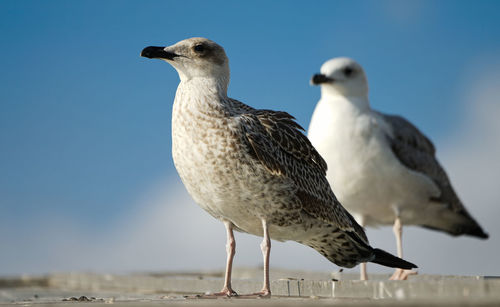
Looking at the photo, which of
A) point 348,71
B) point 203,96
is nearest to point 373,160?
point 348,71

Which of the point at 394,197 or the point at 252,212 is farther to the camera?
the point at 394,197

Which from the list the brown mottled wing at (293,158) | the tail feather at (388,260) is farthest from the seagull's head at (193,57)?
the tail feather at (388,260)

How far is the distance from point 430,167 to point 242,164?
7.12 meters

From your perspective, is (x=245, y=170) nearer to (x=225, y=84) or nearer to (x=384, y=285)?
(x=225, y=84)

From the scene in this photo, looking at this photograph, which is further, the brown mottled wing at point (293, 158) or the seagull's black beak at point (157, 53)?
the seagull's black beak at point (157, 53)

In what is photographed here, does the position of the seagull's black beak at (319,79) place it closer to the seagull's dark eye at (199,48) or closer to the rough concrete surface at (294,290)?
the rough concrete surface at (294,290)

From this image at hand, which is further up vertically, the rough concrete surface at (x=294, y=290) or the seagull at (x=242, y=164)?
the seagull at (x=242, y=164)

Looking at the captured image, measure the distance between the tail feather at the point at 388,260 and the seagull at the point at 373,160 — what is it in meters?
2.82

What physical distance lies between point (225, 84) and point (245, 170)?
1.24 m

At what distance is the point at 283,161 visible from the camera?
7.01m

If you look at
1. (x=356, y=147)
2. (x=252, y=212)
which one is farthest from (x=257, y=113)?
(x=356, y=147)

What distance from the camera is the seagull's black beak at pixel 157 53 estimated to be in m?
7.31

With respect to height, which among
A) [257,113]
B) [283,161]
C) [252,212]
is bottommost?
[252,212]

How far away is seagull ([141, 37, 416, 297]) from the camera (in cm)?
666
